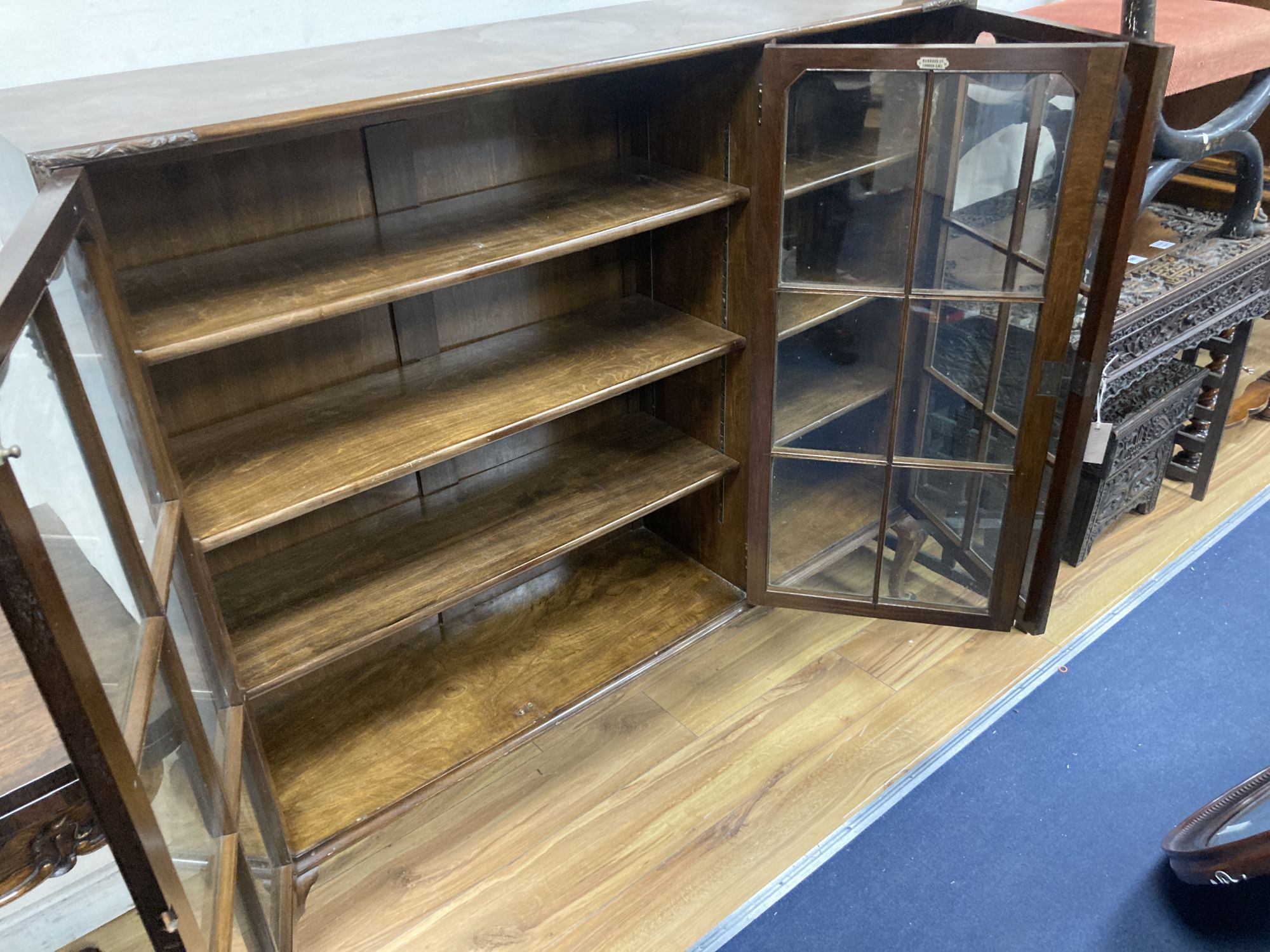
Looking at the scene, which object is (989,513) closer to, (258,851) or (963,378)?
(963,378)

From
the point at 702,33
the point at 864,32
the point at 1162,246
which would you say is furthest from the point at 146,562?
the point at 1162,246

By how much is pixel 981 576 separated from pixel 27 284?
185 centimetres

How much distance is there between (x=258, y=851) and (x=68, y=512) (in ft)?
2.84

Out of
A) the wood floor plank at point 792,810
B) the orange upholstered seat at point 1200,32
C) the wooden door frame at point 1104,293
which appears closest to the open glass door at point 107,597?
the wood floor plank at point 792,810

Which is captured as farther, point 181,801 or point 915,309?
point 915,309

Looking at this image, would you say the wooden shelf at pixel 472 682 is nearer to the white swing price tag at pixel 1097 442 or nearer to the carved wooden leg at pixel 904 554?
the carved wooden leg at pixel 904 554

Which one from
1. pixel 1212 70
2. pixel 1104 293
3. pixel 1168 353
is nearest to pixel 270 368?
pixel 1104 293

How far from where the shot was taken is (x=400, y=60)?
152 cm

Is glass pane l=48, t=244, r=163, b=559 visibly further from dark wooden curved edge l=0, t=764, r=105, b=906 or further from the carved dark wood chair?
the carved dark wood chair

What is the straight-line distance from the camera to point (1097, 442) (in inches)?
80.0

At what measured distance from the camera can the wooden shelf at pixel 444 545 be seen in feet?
5.51

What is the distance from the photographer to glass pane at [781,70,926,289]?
5.53 feet

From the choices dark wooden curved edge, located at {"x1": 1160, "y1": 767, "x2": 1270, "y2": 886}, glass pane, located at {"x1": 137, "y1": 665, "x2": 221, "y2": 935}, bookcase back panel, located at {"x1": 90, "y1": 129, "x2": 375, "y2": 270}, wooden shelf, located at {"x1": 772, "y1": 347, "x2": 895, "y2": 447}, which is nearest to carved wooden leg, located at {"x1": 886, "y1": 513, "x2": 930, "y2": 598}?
wooden shelf, located at {"x1": 772, "y1": 347, "x2": 895, "y2": 447}

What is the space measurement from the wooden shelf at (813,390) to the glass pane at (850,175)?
0.19 m
